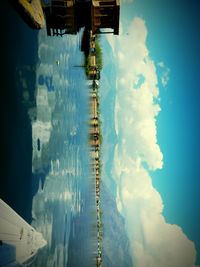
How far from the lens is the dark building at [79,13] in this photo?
67.8 ft

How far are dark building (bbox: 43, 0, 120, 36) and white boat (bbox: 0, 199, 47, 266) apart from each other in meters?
14.7

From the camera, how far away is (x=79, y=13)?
71.9 feet

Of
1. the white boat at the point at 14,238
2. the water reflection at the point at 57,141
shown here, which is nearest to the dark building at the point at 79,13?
the water reflection at the point at 57,141

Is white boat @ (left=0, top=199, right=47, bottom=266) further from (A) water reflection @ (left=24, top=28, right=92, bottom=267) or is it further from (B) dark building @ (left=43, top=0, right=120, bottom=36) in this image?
(B) dark building @ (left=43, top=0, right=120, bottom=36)

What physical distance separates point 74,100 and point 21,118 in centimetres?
1369

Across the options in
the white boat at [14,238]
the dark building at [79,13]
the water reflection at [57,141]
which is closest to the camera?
the white boat at [14,238]

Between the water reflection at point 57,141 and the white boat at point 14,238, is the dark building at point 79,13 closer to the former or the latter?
the water reflection at point 57,141

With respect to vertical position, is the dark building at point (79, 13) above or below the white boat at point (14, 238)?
above

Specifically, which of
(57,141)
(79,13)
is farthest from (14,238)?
(79,13)

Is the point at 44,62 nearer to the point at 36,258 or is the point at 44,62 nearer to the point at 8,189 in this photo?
the point at 8,189

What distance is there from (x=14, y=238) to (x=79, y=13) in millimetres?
17124

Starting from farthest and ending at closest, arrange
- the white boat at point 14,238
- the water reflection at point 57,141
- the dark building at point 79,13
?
the dark building at point 79,13 < the water reflection at point 57,141 < the white boat at point 14,238

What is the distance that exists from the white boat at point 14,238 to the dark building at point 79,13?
48.3 feet

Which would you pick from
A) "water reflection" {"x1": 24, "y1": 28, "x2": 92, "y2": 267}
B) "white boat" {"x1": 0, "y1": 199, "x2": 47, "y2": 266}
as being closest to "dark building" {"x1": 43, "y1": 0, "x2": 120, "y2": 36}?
"water reflection" {"x1": 24, "y1": 28, "x2": 92, "y2": 267}
